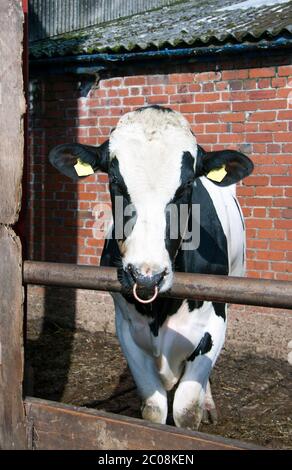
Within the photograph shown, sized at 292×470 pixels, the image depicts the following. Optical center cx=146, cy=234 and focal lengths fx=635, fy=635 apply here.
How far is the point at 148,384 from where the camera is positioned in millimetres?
3262

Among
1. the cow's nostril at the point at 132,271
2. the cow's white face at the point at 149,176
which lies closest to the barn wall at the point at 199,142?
the cow's white face at the point at 149,176

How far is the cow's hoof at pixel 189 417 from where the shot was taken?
3.17 meters

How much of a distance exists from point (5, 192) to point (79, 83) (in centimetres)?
398

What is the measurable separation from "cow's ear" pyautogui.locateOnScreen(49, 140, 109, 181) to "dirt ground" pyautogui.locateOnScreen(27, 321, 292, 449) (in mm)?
1536

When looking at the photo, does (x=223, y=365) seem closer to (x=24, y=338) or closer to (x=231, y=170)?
(x=231, y=170)

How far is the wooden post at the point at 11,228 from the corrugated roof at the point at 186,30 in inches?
122

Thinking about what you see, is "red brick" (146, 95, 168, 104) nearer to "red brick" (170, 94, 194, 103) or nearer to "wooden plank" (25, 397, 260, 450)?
"red brick" (170, 94, 194, 103)

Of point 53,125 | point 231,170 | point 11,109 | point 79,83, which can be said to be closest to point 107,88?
point 79,83

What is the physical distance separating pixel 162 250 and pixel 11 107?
786 millimetres

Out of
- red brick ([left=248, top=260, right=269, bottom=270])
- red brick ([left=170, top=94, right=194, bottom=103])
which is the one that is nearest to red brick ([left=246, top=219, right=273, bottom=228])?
red brick ([left=248, top=260, right=269, bottom=270])

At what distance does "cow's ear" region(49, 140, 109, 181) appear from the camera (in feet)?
9.93

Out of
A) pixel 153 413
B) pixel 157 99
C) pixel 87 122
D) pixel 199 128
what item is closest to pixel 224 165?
pixel 153 413

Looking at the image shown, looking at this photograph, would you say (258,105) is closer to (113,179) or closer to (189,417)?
(113,179)

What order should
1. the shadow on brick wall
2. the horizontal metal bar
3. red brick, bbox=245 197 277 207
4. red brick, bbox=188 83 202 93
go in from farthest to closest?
the shadow on brick wall, red brick, bbox=188 83 202 93, red brick, bbox=245 197 277 207, the horizontal metal bar
